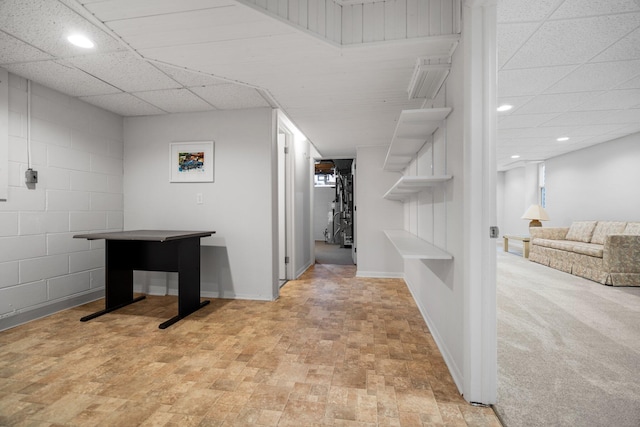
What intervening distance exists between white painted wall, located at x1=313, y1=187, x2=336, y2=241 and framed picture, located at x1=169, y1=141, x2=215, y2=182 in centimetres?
730

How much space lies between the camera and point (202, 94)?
286 centimetres

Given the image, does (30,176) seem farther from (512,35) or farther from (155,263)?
(512,35)

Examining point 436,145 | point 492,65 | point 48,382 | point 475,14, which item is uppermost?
point 475,14

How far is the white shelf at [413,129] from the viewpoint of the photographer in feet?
5.95

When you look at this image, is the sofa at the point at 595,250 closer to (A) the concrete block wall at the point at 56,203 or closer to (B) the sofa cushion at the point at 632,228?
(B) the sofa cushion at the point at 632,228

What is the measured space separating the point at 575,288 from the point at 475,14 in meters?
4.01

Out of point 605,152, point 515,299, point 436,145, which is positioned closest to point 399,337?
point 436,145

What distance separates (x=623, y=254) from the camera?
379 centimetres

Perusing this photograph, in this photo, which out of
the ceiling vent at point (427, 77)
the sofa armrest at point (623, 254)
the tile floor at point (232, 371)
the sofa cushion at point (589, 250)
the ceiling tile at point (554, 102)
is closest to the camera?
the tile floor at point (232, 371)

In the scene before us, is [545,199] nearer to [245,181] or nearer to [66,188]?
[245,181]

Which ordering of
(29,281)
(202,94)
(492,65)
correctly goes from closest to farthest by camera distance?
(492,65), (29,281), (202,94)

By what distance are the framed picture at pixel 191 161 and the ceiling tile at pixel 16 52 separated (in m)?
1.34

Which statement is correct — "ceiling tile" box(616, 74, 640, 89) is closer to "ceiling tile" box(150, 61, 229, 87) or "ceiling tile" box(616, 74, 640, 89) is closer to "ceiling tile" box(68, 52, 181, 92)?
"ceiling tile" box(150, 61, 229, 87)

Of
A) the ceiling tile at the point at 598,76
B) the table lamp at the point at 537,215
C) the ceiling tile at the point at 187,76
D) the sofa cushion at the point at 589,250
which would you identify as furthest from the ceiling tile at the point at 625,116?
the ceiling tile at the point at 187,76
